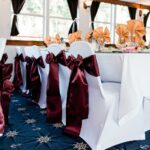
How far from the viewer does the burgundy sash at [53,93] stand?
2398 millimetres

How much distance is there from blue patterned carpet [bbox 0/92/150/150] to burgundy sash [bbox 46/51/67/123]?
0.10 metres

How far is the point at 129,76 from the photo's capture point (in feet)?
5.66

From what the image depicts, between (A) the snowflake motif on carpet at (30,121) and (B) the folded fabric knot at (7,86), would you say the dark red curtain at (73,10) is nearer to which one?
(A) the snowflake motif on carpet at (30,121)

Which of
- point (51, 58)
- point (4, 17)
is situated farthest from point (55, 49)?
point (4, 17)

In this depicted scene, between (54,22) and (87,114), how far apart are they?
4530 millimetres

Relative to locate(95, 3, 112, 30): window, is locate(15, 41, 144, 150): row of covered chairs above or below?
below

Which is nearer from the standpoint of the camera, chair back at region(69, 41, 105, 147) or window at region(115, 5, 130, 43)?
chair back at region(69, 41, 105, 147)

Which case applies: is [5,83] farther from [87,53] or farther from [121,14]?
[121,14]

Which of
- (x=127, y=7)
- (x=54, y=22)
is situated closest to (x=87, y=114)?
(x=54, y=22)

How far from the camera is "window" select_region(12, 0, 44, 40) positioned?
5.50 meters

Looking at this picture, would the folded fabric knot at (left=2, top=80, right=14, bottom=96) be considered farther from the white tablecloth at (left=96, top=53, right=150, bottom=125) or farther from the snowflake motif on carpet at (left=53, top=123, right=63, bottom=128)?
the white tablecloth at (left=96, top=53, right=150, bottom=125)

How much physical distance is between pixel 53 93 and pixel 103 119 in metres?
0.88

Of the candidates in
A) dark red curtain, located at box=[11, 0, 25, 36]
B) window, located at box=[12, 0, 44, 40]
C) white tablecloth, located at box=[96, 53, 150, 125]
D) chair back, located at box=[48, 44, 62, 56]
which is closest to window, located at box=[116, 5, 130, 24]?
window, located at box=[12, 0, 44, 40]

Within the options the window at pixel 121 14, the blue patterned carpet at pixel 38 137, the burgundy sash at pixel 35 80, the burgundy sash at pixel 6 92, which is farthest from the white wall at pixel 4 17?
the window at pixel 121 14
